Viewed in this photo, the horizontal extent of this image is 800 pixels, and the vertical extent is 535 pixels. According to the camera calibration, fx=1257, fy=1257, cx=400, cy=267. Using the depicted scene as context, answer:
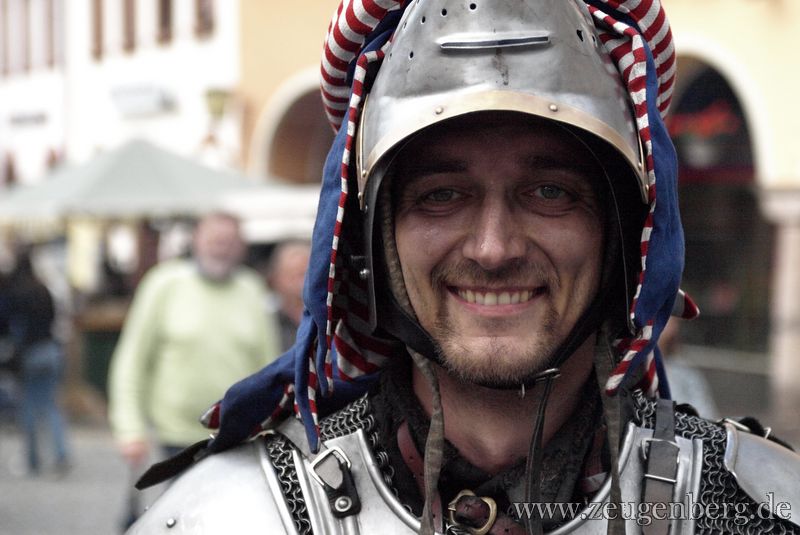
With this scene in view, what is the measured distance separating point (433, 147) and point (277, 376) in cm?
51

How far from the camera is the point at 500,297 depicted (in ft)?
6.12

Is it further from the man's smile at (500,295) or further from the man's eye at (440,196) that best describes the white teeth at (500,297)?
the man's eye at (440,196)

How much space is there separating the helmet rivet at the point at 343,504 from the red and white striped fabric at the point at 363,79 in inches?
7.9

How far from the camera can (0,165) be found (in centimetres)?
2452

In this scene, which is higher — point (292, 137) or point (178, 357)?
point (178, 357)

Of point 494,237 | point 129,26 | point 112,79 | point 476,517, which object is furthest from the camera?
point 112,79

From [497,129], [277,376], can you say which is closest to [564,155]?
[497,129]

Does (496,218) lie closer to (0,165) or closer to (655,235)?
(655,235)

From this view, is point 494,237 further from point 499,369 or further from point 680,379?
point 680,379

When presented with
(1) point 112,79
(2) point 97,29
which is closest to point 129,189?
(1) point 112,79

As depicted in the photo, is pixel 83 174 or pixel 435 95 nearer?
pixel 435 95

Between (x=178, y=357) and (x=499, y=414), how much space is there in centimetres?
333

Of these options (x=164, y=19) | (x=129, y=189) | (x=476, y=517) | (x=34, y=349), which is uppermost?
(x=476, y=517)

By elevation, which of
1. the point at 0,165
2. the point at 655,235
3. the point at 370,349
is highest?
the point at 655,235
